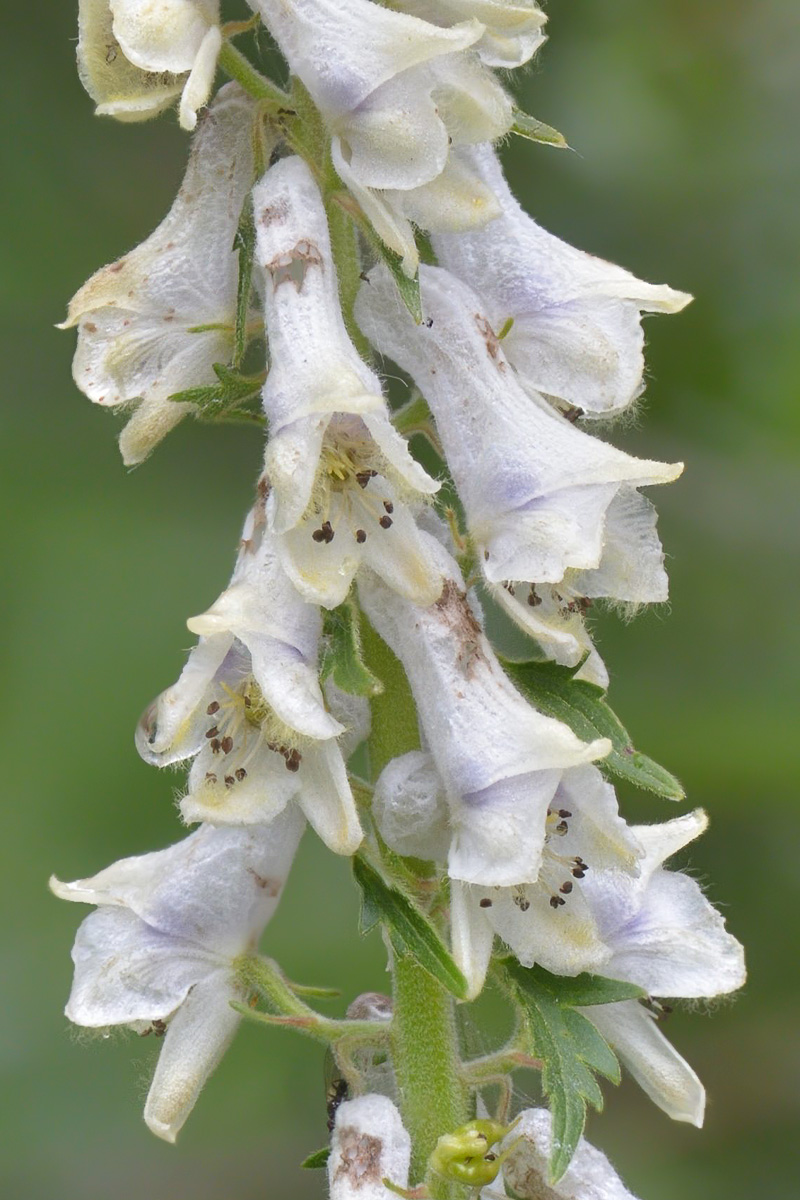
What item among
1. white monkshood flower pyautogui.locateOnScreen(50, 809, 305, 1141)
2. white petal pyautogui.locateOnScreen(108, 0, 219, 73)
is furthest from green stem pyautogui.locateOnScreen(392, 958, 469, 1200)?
white petal pyautogui.locateOnScreen(108, 0, 219, 73)

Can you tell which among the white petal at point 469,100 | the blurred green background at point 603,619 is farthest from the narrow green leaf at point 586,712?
the blurred green background at point 603,619

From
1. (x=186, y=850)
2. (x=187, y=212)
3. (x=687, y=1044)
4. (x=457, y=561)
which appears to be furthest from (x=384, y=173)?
(x=687, y=1044)

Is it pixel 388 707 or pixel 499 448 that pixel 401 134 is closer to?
pixel 499 448

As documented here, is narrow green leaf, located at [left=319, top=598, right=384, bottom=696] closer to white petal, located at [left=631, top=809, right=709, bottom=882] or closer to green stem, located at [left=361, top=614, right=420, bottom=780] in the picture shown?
green stem, located at [left=361, top=614, right=420, bottom=780]

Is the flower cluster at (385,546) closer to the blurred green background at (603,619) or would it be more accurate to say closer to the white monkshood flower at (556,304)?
the white monkshood flower at (556,304)

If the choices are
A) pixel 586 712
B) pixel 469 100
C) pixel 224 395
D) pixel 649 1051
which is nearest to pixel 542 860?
pixel 586 712

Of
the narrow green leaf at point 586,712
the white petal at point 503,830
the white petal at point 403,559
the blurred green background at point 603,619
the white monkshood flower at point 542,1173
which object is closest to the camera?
the white petal at point 503,830
